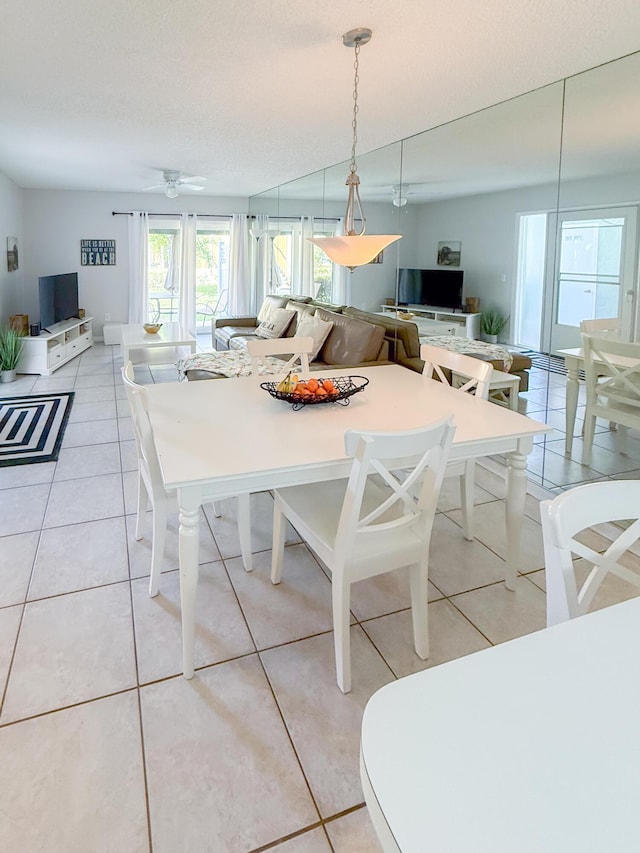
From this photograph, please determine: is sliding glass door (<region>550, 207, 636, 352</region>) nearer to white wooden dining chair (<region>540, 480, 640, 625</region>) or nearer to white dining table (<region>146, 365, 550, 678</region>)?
white dining table (<region>146, 365, 550, 678</region>)

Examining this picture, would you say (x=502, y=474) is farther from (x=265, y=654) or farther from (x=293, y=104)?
(x=293, y=104)

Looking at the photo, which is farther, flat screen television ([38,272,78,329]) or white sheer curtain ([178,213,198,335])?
white sheer curtain ([178,213,198,335])

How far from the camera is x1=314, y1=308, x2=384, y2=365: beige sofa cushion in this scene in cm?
430

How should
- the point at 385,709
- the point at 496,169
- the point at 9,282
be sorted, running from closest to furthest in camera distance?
the point at 385,709 < the point at 496,169 < the point at 9,282

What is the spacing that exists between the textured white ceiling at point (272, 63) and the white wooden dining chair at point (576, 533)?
194cm

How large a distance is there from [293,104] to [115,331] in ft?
18.9

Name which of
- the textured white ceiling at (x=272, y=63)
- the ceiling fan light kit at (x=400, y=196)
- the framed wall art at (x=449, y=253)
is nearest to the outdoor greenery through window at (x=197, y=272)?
the textured white ceiling at (x=272, y=63)

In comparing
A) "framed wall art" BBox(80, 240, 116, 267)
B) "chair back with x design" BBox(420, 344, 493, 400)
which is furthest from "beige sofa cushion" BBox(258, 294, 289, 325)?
"chair back with x design" BBox(420, 344, 493, 400)

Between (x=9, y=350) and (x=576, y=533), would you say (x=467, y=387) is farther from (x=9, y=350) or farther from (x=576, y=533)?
(x=9, y=350)

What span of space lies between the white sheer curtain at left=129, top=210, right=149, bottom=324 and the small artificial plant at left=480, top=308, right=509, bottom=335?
254 inches

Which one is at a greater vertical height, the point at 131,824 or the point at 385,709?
the point at 385,709

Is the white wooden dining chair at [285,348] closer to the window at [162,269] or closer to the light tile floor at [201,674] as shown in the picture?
the light tile floor at [201,674]

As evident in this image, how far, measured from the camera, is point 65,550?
8.46 ft

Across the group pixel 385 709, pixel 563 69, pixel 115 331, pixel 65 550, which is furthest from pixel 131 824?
pixel 115 331
